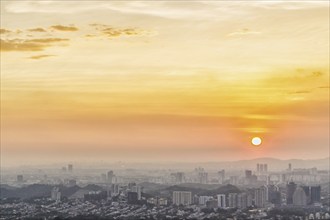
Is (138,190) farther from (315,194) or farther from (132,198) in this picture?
(315,194)

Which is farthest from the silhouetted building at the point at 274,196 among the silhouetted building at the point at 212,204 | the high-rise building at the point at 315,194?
the silhouetted building at the point at 212,204

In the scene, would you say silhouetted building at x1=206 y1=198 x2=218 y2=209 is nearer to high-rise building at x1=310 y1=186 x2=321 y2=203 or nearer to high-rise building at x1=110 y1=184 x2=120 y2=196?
high-rise building at x1=310 y1=186 x2=321 y2=203

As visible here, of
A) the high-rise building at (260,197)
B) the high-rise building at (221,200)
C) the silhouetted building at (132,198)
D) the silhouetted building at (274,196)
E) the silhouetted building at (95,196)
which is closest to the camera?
the high-rise building at (221,200)

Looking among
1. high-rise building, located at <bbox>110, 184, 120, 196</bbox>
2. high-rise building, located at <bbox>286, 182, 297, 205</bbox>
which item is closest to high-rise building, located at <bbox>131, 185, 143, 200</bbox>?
high-rise building, located at <bbox>110, 184, 120, 196</bbox>

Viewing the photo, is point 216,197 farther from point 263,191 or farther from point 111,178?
point 111,178

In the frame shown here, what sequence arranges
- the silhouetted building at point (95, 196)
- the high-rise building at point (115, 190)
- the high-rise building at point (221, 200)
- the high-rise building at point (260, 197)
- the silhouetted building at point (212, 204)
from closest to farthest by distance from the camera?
1. the silhouetted building at point (212, 204)
2. the high-rise building at point (221, 200)
3. the high-rise building at point (260, 197)
4. the silhouetted building at point (95, 196)
5. the high-rise building at point (115, 190)

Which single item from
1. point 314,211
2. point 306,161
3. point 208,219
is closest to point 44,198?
point 208,219

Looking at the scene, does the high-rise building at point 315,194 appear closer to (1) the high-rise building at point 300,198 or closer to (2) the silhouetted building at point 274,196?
(1) the high-rise building at point 300,198
